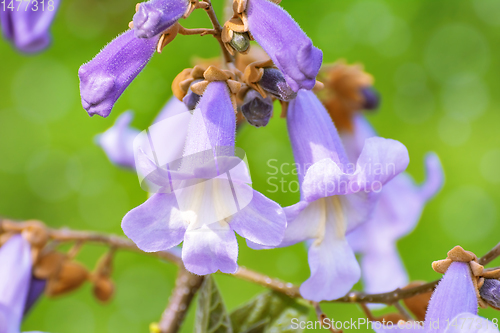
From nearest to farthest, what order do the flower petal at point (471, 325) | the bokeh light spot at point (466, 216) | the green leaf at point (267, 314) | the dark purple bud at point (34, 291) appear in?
the flower petal at point (471, 325) < the green leaf at point (267, 314) < the dark purple bud at point (34, 291) < the bokeh light spot at point (466, 216)

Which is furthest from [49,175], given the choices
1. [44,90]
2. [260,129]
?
[260,129]

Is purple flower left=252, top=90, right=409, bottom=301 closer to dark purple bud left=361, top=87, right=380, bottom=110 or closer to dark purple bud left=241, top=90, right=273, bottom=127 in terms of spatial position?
dark purple bud left=241, top=90, right=273, bottom=127

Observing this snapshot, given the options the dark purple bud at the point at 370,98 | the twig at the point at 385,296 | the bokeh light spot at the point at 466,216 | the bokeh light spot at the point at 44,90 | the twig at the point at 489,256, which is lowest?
the bokeh light spot at the point at 466,216

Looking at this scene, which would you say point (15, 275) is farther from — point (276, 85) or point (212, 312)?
point (276, 85)

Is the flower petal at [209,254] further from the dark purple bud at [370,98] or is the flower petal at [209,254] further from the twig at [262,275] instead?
the dark purple bud at [370,98]

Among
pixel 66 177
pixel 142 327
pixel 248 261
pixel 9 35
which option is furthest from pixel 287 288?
pixel 66 177

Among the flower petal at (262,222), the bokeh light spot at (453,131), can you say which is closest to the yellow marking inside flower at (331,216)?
the flower petal at (262,222)

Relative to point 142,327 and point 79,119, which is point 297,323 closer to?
point 142,327
